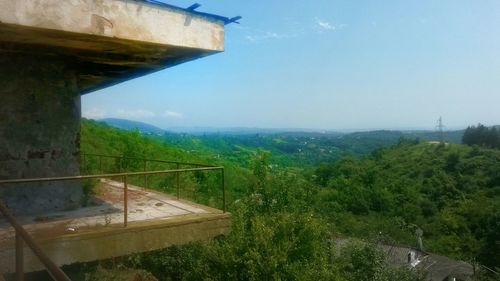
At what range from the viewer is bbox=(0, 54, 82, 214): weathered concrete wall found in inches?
309

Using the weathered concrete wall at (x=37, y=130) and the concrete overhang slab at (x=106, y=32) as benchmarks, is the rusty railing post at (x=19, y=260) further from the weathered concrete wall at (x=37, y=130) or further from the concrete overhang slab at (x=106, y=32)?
the weathered concrete wall at (x=37, y=130)

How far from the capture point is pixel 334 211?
5666 cm

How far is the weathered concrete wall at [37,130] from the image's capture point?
7855 millimetres

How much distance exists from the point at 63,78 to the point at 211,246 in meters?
6.51

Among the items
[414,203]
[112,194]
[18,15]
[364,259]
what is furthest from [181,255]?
[414,203]

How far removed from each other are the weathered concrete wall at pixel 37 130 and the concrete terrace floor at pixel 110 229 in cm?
47

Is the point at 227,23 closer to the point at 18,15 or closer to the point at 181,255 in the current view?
the point at 18,15

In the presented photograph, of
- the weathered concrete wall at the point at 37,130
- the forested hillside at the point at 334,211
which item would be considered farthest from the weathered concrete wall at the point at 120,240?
the weathered concrete wall at the point at 37,130

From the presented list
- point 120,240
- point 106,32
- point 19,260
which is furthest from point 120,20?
point 19,260

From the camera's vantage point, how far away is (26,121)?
8.08 metres

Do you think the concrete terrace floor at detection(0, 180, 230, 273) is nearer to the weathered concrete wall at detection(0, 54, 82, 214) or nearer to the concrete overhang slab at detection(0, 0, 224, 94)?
the weathered concrete wall at detection(0, 54, 82, 214)

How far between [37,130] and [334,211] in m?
51.9

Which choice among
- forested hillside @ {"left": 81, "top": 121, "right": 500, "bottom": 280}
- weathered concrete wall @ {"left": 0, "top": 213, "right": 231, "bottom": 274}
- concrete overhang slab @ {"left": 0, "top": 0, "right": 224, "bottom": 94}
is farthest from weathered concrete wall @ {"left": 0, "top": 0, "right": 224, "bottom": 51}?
forested hillside @ {"left": 81, "top": 121, "right": 500, "bottom": 280}

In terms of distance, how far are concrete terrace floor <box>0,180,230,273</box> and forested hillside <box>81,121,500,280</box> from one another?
128 centimetres
